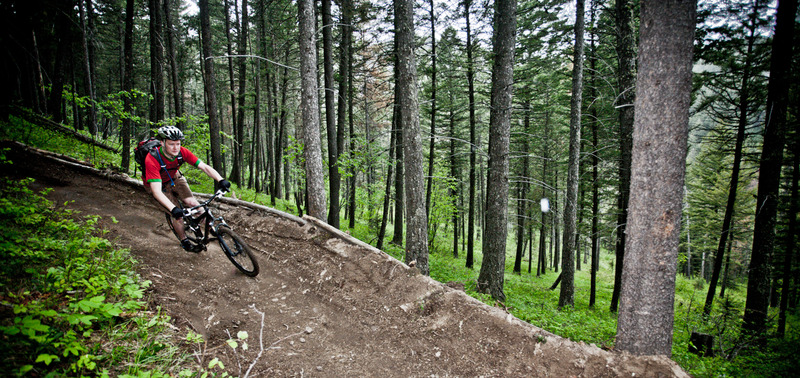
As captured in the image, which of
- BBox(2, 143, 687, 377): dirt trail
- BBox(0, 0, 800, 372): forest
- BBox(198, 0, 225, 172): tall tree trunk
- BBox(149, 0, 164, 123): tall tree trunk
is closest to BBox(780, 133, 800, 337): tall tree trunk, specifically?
BBox(0, 0, 800, 372): forest

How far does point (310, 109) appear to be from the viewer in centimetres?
779

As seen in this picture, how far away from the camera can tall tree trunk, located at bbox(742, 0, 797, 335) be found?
7.57 m

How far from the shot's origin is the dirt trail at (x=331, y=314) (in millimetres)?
3521

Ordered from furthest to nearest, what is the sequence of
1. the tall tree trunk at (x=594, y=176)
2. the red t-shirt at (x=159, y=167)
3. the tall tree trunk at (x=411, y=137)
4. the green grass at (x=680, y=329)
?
1. the tall tree trunk at (x=594, y=176)
2. the tall tree trunk at (x=411, y=137)
3. the red t-shirt at (x=159, y=167)
4. the green grass at (x=680, y=329)

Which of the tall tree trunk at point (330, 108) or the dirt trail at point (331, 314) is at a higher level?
the tall tree trunk at point (330, 108)

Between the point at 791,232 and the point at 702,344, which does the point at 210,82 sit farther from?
the point at 791,232

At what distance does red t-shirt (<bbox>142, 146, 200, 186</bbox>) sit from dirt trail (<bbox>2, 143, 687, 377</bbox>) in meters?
1.37

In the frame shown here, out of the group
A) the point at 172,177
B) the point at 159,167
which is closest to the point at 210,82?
the point at 172,177

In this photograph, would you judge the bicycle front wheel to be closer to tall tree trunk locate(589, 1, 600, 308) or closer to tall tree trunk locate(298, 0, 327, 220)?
tall tree trunk locate(298, 0, 327, 220)

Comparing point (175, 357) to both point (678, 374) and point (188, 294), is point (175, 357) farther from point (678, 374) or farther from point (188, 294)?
point (678, 374)

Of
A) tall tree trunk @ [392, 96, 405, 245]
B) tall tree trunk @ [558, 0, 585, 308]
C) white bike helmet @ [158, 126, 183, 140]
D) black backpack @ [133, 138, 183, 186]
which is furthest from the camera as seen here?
tall tree trunk @ [392, 96, 405, 245]

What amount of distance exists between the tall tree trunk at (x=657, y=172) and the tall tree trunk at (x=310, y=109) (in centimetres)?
660

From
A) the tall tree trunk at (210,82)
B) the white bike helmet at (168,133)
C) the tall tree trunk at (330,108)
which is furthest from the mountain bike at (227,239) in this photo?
the tall tree trunk at (210,82)

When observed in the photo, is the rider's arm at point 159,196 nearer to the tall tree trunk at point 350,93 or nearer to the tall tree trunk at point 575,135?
the tall tree trunk at point 350,93
